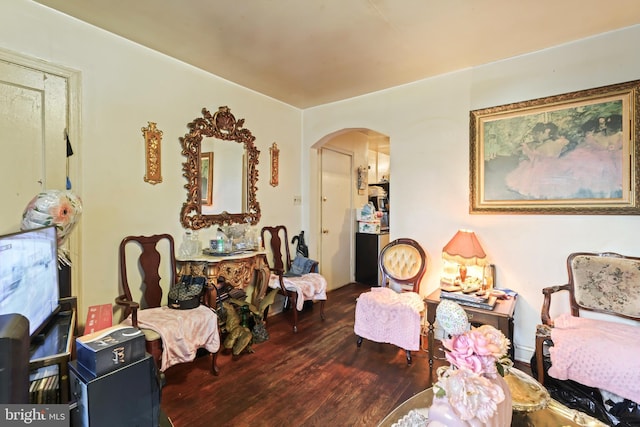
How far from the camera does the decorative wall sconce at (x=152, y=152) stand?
2559 mm

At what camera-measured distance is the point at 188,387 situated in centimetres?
219

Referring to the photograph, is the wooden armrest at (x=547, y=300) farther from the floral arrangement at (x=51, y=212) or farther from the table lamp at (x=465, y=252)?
the floral arrangement at (x=51, y=212)

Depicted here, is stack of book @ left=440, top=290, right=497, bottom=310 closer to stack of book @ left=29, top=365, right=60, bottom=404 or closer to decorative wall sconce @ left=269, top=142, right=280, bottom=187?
decorative wall sconce @ left=269, top=142, right=280, bottom=187

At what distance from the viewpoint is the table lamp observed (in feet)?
8.51

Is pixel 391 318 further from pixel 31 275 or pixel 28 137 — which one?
pixel 28 137

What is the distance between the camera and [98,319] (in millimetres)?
1631

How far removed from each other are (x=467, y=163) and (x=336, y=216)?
89.4 inches

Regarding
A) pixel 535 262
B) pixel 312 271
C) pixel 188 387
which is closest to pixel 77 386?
pixel 188 387

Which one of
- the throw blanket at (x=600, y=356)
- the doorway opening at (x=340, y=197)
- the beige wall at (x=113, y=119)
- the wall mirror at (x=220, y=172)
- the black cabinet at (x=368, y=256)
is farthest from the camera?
the black cabinet at (x=368, y=256)

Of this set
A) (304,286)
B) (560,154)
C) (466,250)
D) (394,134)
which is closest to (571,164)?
(560,154)

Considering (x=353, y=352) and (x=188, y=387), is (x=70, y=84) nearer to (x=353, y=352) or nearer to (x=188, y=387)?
(x=188, y=387)

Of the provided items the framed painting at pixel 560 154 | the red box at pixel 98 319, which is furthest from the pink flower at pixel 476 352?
the framed painting at pixel 560 154

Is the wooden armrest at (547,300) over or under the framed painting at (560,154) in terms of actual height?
under

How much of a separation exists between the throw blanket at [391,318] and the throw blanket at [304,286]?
65 centimetres
